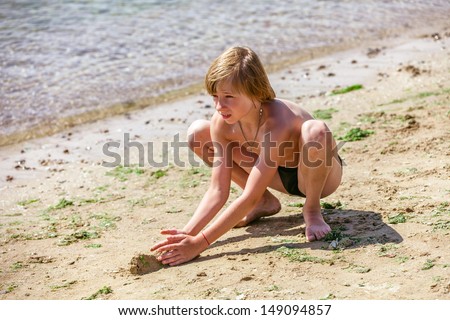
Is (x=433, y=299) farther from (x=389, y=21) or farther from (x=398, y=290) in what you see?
(x=389, y=21)

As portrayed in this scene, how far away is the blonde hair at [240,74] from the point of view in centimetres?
365

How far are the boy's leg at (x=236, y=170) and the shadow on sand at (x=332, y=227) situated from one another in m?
0.05

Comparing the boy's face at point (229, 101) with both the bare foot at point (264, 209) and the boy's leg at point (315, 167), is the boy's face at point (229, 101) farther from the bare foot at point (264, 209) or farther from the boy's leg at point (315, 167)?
the bare foot at point (264, 209)

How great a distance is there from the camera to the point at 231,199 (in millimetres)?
4625

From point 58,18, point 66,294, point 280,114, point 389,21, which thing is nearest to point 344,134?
point 280,114

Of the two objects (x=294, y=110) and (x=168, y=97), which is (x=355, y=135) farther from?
(x=168, y=97)

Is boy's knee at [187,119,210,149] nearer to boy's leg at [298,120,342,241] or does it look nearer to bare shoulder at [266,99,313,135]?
bare shoulder at [266,99,313,135]

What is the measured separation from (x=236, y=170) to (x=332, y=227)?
0.68 m

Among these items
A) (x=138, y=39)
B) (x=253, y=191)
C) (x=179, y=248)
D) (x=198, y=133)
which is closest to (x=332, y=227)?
→ (x=253, y=191)

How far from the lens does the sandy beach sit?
3318 millimetres

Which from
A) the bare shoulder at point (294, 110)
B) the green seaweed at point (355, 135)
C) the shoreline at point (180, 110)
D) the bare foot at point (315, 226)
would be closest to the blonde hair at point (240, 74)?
the bare shoulder at point (294, 110)

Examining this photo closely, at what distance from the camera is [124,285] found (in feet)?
11.3

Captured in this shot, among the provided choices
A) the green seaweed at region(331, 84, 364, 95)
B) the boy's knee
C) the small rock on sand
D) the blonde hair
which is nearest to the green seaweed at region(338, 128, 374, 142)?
the green seaweed at region(331, 84, 364, 95)
